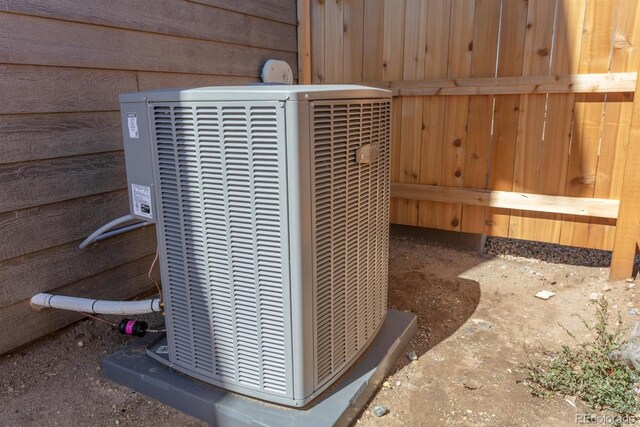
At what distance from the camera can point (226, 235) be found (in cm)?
154

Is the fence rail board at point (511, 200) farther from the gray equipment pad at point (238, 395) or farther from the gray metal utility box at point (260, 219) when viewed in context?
the gray metal utility box at point (260, 219)

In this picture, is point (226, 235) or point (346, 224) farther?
point (346, 224)

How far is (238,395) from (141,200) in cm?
77

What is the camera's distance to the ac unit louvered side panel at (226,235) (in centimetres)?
143

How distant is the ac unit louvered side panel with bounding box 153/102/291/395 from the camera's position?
4.71 feet

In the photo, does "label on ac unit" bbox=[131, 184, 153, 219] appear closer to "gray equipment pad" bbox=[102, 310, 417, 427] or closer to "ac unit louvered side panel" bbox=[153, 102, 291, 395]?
"ac unit louvered side panel" bbox=[153, 102, 291, 395]

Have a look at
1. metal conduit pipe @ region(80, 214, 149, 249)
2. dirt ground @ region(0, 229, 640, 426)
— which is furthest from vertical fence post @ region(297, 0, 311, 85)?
metal conduit pipe @ region(80, 214, 149, 249)

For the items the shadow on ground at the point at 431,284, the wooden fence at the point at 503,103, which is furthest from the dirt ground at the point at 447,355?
the wooden fence at the point at 503,103

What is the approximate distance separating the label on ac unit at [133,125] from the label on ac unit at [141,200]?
18 centimetres

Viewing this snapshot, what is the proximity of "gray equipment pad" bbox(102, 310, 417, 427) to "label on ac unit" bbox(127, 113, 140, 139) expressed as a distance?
0.85m

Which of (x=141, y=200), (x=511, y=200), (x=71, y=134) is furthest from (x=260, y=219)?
(x=511, y=200)

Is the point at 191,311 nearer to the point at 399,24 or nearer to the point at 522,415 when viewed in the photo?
the point at 522,415

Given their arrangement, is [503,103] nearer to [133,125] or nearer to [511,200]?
[511,200]

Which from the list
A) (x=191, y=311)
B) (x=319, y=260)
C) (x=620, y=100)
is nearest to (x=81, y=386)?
(x=191, y=311)
